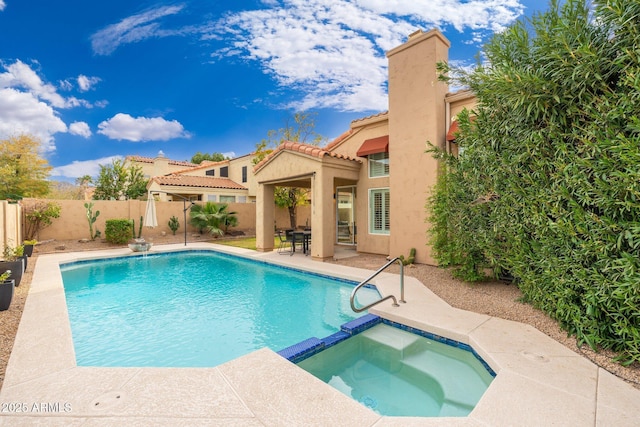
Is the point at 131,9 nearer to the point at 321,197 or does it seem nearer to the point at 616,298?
the point at 321,197

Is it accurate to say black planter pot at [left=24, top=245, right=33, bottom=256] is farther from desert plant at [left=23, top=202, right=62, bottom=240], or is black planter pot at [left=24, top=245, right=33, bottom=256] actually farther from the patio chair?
the patio chair

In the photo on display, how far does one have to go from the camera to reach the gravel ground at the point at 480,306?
15.6ft

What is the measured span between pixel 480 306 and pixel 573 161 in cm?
403

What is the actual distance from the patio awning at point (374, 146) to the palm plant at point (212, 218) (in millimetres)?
13440

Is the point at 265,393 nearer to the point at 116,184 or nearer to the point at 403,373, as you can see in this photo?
the point at 403,373

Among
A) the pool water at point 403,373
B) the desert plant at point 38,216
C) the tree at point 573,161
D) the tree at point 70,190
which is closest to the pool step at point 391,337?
the pool water at point 403,373

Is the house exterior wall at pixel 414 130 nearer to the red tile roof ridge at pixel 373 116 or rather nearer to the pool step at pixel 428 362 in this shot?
the red tile roof ridge at pixel 373 116

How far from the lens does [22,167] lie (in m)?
26.8

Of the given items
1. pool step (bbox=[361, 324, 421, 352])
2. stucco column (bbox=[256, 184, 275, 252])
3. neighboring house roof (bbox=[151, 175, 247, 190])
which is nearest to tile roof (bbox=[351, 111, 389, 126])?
stucco column (bbox=[256, 184, 275, 252])

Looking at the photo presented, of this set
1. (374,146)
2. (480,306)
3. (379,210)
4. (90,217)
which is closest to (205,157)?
(90,217)

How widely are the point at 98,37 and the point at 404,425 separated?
959 inches

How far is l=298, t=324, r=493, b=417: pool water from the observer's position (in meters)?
4.51

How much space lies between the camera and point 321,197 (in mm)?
13977

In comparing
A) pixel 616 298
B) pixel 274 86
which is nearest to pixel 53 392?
pixel 616 298
